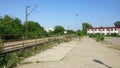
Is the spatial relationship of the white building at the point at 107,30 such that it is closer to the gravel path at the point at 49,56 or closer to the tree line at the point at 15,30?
the tree line at the point at 15,30

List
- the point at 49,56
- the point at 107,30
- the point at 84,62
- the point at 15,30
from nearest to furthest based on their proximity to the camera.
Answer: the point at 84,62 → the point at 49,56 → the point at 15,30 → the point at 107,30

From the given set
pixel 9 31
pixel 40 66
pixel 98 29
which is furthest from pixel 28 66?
pixel 98 29

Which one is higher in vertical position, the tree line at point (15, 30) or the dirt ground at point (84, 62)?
the tree line at point (15, 30)

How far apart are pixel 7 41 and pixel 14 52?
3.09ft

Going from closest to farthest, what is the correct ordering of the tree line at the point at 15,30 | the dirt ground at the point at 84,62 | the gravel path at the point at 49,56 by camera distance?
the dirt ground at the point at 84,62 < the gravel path at the point at 49,56 < the tree line at the point at 15,30

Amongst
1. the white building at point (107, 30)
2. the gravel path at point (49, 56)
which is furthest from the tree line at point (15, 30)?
the white building at point (107, 30)

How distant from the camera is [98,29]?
15188 cm

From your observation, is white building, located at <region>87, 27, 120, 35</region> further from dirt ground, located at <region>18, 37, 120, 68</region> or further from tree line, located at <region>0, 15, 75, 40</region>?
dirt ground, located at <region>18, 37, 120, 68</region>

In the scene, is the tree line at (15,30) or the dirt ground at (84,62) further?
the tree line at (15,30)

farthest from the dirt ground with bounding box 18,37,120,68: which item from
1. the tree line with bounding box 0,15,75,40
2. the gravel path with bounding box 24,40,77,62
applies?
the tree line with bounding box 0,15,75,40

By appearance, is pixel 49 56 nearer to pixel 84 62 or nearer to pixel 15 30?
pixel 84 62

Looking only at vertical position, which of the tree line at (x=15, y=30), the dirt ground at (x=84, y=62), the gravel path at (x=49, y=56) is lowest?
the dirt ground at (x=84, y=62)

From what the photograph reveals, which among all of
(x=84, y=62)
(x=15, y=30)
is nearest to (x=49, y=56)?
(x=84, y=62)

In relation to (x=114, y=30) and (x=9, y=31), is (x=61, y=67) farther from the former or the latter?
(x=114, y=30)
